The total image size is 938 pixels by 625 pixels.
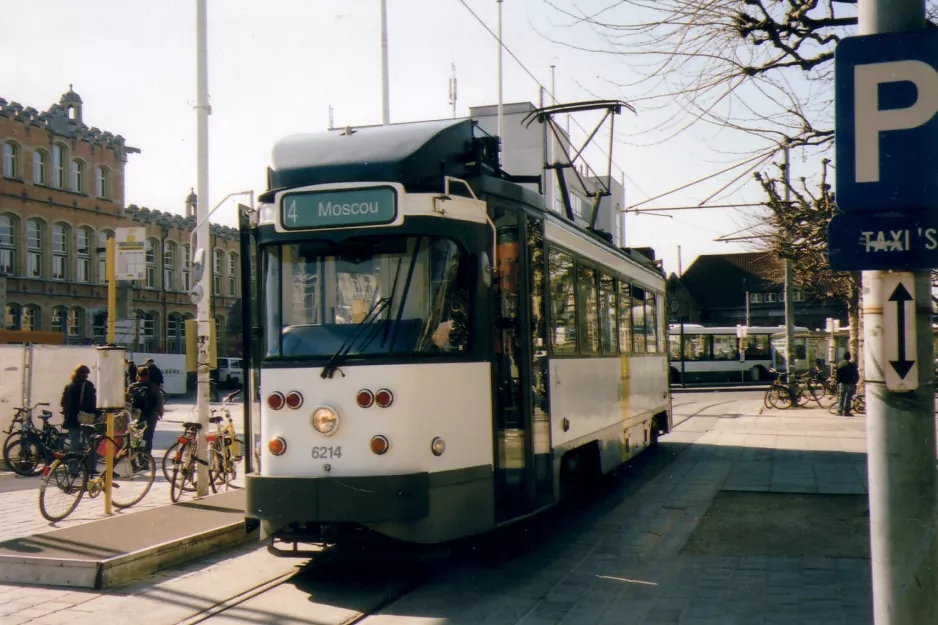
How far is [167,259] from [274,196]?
52697 mm

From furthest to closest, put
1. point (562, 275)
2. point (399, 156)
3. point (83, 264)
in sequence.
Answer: point (83, 264)
point (562, 275)
point (399, 156)

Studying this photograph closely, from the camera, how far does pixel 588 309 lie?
10578 millimetres

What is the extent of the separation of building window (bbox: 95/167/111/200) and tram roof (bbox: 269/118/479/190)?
4802 centimetres

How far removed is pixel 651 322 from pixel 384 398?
8907 mm

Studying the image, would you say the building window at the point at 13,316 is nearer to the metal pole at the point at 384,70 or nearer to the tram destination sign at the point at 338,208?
the metal pole at the point at 384,70

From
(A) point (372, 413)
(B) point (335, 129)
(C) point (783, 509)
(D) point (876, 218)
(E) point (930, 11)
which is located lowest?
(C) point (783, 509)

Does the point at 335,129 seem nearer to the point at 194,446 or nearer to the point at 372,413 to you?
the point at 372,413

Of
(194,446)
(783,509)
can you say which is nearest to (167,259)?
(194,446)

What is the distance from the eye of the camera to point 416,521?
279 inches

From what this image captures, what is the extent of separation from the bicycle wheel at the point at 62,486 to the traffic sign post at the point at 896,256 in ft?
29.7

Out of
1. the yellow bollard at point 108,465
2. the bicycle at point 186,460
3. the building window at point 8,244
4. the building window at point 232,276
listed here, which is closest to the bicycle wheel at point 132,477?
the bicycle at point 186,460

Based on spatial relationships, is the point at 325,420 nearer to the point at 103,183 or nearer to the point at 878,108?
the point at 878,108

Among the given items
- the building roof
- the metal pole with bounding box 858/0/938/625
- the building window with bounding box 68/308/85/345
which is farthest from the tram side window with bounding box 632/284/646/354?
the building roof

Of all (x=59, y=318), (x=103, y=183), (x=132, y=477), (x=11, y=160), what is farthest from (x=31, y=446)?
(x=103, y=183)
